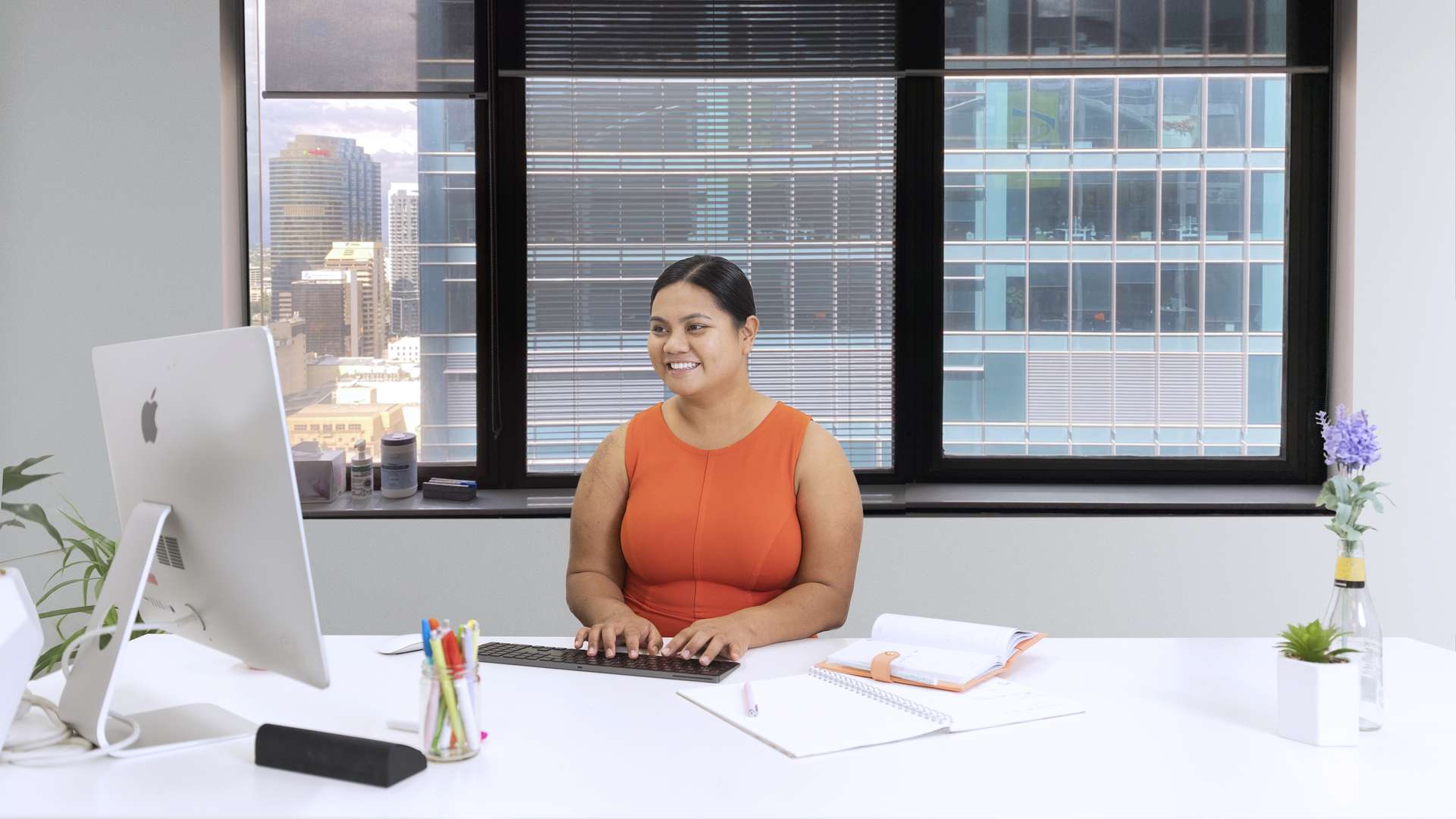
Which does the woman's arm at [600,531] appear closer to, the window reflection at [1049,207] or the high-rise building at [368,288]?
the high-rise building at [368,288]

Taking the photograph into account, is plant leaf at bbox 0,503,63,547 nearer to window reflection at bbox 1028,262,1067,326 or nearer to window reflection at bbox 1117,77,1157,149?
window reflection at bbox 1028,262,1067,326

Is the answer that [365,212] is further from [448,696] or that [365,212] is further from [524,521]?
[448,696]

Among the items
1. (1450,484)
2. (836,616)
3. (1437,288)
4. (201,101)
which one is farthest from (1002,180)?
(201,101)

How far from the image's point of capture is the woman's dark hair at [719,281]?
2160 millimetres

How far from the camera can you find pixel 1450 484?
9.68 feet

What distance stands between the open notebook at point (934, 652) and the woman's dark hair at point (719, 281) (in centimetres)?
72

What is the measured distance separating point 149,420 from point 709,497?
102 cm

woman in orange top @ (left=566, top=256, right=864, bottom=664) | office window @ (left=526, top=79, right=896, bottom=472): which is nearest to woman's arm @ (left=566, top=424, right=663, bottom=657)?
woman in orange top @ (left=566, top=256, right=864, bottom=664)

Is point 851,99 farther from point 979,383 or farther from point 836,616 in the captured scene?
point 836,616

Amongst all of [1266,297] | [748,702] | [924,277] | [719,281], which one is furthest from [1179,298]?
[748,702]

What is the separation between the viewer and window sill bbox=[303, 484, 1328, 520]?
2939 millimetres

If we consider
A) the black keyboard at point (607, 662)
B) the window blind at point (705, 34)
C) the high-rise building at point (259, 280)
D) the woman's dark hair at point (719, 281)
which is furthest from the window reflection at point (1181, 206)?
the high-rise building at point (259, 280)

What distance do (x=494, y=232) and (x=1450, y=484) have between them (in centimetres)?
266

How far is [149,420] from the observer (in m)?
1.32
